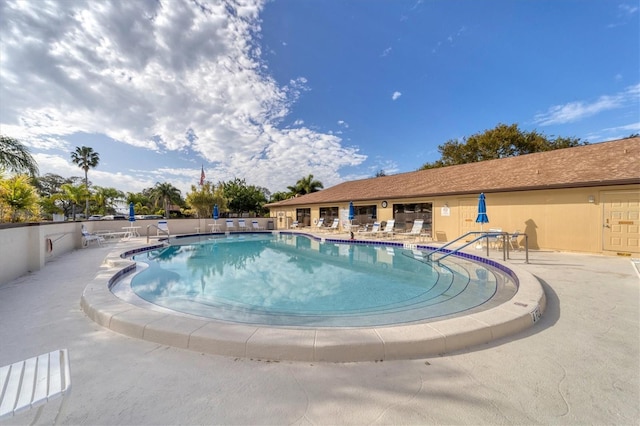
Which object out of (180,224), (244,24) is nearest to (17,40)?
(244,24)

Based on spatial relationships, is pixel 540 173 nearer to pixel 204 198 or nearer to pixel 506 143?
pixel 506 143

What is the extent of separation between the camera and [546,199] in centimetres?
952

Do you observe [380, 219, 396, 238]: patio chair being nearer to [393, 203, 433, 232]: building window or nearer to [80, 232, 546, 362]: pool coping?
[393, 203, 433, 232]: building window

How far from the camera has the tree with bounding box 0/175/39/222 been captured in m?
9.77

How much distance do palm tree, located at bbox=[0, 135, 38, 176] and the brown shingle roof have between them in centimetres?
1521

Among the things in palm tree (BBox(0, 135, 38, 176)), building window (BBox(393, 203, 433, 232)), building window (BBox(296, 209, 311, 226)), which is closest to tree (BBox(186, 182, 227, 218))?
building window (BBox(296, 209, 311, 226))

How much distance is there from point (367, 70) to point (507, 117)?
613 inches

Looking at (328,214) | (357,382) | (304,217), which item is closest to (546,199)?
(357,382)

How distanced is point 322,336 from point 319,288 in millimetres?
3424

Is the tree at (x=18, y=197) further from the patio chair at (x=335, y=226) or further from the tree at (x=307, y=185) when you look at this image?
the tree at (x=307, y=185)

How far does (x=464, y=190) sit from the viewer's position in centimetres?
1143

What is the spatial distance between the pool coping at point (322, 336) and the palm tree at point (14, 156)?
10023 millimetres

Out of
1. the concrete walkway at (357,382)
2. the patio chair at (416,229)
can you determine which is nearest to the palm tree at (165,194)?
the patio chair at (416,229)

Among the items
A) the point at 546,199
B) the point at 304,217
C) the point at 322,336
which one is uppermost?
the point at 546,199
